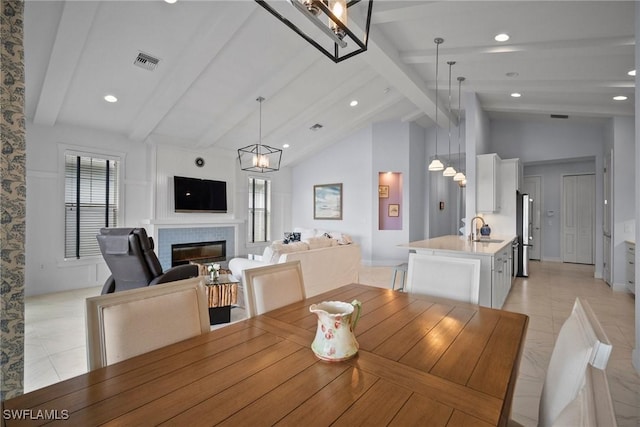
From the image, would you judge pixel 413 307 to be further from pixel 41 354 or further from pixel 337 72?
pixel 337 72

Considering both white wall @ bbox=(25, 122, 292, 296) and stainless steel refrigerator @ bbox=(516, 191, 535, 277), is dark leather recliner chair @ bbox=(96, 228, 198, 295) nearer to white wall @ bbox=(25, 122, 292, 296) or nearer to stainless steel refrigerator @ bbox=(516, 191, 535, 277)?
white wall @ bbox=(25, 122, 292, 296)

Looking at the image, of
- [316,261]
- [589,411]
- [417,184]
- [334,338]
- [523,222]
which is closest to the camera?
[589,411]

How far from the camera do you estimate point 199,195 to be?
252 inches

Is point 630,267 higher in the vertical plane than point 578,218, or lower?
lower

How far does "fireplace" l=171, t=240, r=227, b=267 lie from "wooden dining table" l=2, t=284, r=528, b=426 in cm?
535

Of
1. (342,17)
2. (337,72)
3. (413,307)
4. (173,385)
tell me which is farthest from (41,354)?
(337,72)

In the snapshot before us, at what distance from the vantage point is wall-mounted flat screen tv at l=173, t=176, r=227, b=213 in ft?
19.9

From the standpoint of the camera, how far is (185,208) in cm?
616

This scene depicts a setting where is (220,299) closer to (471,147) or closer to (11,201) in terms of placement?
(11,201)

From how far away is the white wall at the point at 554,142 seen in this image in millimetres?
5889

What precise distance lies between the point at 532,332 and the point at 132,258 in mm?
4130

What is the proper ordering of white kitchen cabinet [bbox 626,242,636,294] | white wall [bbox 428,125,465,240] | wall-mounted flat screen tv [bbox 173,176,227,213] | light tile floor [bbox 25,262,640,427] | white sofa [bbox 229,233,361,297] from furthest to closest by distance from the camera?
white wall [bbox 428,125,465,240] < wall-mounted flat screen tv [bbox 173,176,227,213] < white kitchen cabinet [bbox 626,242,636,294] < white sofa [bbox 229,233,361,297] < light tile floor [bbox 25,262,640,427]

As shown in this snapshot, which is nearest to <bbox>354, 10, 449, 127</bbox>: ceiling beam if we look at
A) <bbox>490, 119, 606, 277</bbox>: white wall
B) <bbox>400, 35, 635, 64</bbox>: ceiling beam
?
<bbox>400, 35, 635, 64</bbox>: ceiling beam

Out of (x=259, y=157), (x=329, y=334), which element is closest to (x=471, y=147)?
(x=259, y=157)
